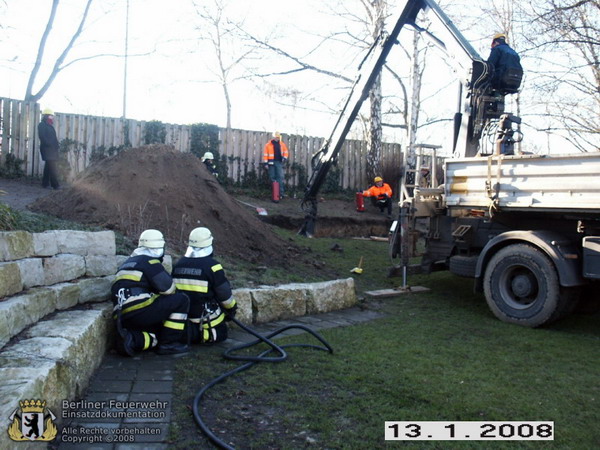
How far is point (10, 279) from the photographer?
4.21 metres

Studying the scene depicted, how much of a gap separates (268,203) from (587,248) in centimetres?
1113

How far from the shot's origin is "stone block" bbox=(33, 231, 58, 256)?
5.08 metres

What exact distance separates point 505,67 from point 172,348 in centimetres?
657

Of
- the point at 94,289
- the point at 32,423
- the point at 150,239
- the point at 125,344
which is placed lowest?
the point at 125,344

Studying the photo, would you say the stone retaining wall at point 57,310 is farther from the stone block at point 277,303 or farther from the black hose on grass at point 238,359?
the black hose on grass at point 238,359

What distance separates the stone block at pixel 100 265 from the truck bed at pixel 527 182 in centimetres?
500

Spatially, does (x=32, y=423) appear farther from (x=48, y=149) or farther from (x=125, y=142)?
(x=125, y=142)

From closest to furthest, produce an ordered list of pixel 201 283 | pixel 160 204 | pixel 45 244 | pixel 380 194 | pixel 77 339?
pixel 77 339 < pixel 45 244 < pixel 201 283 < pixel 160 204 < pixel 380 194

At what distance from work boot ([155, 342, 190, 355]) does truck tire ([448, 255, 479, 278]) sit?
4.48 meters

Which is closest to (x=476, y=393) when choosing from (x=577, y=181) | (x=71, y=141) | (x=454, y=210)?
(x=577, y=181)

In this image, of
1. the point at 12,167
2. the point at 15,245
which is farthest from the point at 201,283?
the point at 12,167

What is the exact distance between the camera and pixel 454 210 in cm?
852

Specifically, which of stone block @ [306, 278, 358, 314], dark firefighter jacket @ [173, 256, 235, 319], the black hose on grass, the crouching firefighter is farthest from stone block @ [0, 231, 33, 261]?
stone block @ [306, 278, 358, 314]

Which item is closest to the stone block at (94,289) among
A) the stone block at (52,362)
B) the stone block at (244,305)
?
the stone block at (52,362)
